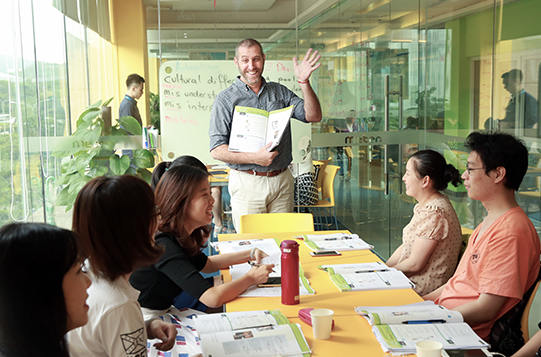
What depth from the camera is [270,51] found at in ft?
15.6

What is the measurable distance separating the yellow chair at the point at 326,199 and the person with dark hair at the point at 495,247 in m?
2.75

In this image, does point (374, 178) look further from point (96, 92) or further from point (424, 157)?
point (96, 92)

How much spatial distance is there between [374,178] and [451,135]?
3.20 feet

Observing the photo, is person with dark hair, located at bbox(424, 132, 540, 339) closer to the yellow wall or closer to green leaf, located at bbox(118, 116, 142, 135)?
green leaf, located at bbox(118, 116, 142, 135)

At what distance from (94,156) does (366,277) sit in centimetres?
286

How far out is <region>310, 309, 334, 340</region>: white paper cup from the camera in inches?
66.1

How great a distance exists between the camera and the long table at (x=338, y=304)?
65.0 inches

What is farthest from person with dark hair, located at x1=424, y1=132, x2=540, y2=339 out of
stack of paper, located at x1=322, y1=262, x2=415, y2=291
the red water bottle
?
the red water bottle

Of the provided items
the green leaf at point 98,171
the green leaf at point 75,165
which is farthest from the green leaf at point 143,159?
the green leaf at point 75,165

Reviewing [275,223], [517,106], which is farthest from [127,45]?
[517,106]

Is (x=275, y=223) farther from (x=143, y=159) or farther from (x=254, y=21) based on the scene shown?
(x=254, y=21)

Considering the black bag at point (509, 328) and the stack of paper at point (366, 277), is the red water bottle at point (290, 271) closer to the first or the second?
the stack of paper at point (366, 277)

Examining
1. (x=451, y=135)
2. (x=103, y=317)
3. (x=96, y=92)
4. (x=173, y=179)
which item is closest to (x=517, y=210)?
(x=173, y=179)

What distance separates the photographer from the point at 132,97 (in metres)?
4.90
